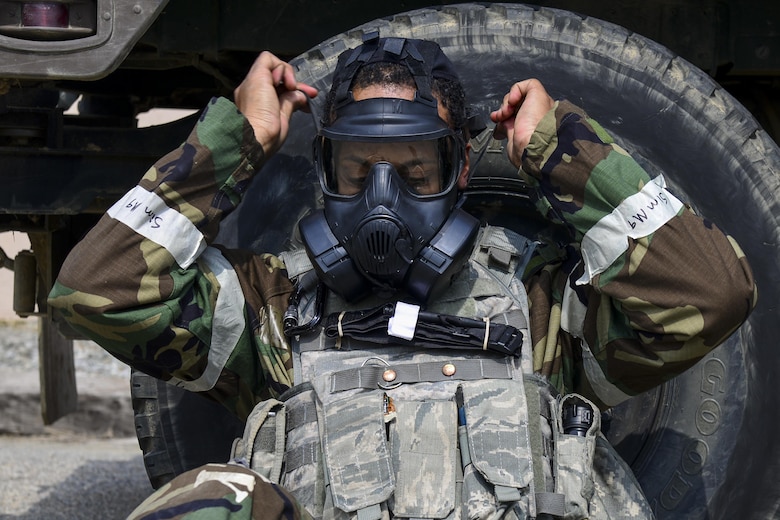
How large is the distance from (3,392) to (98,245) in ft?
14.5

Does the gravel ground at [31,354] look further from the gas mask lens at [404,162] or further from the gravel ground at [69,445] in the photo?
the gas mask lens at [404,162]

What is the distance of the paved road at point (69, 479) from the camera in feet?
15.2

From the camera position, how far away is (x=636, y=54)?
2.73 m

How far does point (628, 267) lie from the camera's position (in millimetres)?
2240

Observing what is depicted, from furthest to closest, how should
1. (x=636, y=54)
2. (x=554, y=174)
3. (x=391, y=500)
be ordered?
(x=636, y=54) < (x=554, y=174) < (x=391, y=500)

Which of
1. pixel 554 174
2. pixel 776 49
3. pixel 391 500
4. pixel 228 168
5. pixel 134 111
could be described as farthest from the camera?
pixel 134 111

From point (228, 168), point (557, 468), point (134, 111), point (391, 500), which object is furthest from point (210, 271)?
point (134, 111)

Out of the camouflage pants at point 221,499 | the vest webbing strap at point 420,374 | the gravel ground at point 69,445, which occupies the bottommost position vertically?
the gravel ground at point 69,445

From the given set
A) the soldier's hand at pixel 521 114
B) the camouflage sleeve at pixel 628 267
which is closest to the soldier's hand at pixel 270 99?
the soldier's hand at pixel 521 114

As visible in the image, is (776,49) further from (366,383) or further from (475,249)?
(366,383)

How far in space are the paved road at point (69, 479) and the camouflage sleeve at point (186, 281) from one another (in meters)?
2.27

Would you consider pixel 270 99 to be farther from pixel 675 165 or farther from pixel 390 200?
pixel 675 165

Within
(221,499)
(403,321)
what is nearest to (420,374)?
(403,321)

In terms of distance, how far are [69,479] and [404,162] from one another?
3.35m
